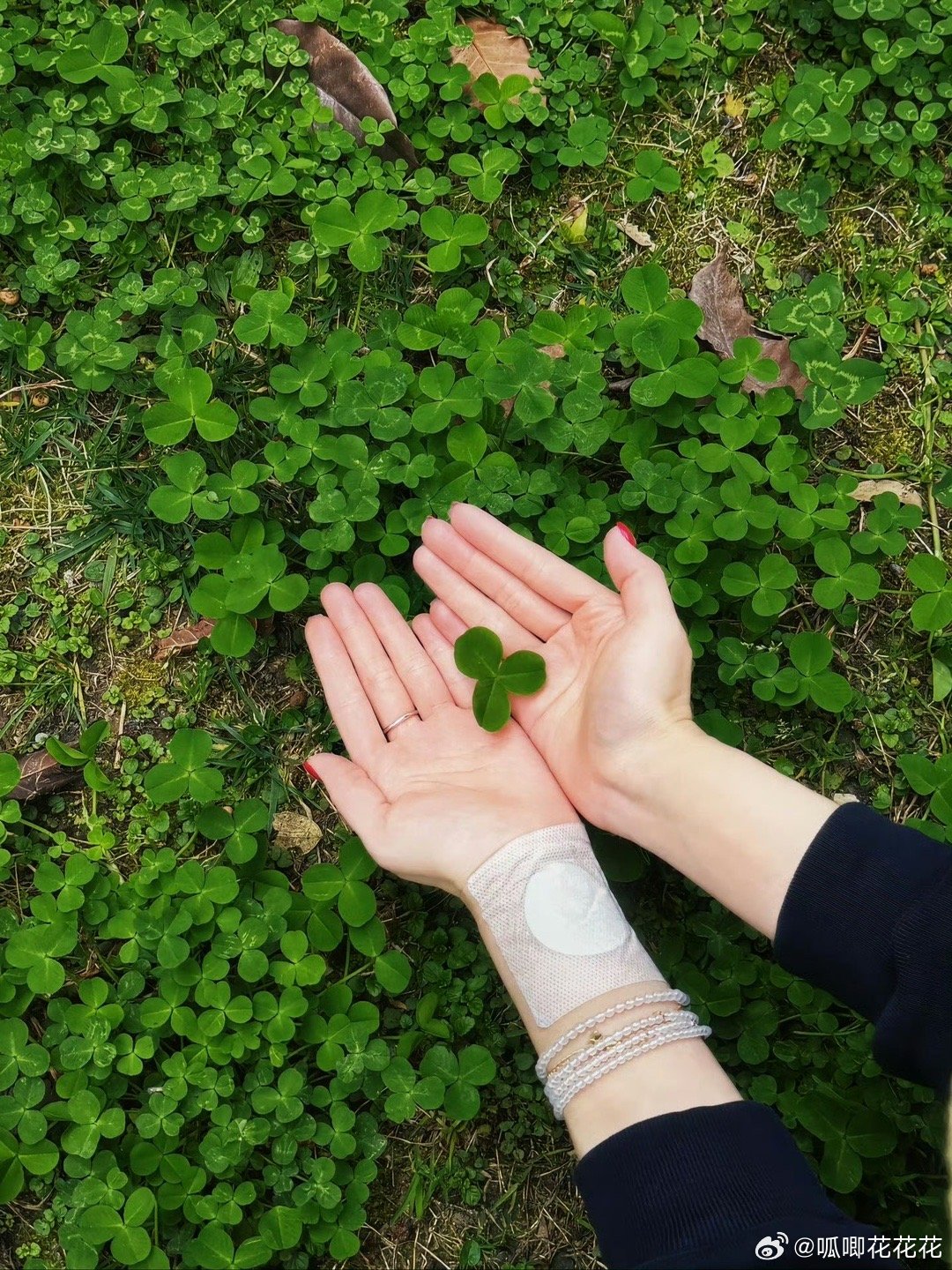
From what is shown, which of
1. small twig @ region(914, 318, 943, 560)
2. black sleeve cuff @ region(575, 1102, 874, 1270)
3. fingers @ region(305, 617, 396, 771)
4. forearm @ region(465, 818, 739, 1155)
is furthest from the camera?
small twig @ region(914, 318, 943, 560)

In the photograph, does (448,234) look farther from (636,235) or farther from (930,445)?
(930,445)

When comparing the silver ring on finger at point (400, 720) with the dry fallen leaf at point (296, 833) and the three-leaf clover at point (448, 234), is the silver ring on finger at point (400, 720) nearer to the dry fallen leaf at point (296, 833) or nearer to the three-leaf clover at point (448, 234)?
the dry fallen leaf at point (296, 833)

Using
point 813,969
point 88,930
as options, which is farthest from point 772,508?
point 88,930

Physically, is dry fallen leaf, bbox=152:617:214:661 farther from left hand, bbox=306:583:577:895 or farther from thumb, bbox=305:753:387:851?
thumb, bbox=305:753:387:851

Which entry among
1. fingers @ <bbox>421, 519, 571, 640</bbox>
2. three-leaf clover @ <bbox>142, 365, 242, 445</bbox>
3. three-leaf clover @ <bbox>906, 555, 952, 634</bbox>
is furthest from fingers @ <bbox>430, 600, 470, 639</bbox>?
three-leaf clover @ <bbox>906, 555, 952, 634</bbox>

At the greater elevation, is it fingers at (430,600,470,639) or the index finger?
fingers at (430,600,470,639)

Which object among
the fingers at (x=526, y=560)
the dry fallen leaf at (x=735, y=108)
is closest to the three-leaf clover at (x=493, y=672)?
the fingers at (x=526, y=560)

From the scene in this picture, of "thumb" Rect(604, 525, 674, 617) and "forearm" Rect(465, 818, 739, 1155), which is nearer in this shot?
"forearm" Rect(465, 818, 739, 1155)

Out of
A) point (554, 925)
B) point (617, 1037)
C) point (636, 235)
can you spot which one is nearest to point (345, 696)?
point (554, 925)
